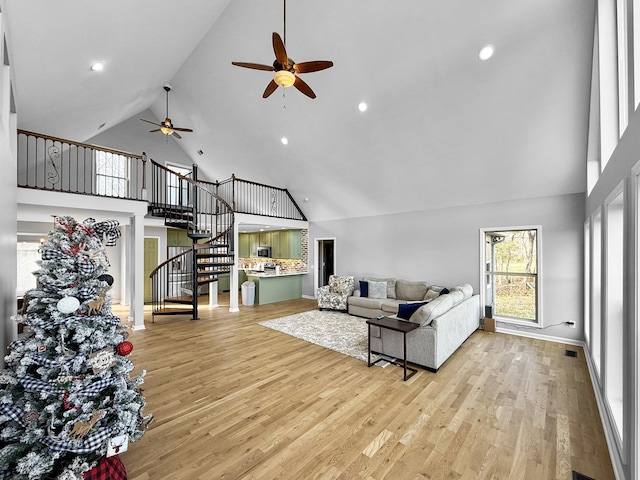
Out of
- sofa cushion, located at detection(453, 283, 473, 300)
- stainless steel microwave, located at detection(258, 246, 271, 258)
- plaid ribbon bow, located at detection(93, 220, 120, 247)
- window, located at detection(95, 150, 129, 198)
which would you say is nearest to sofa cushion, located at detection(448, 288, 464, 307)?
sofa cushion, located at detection(453, 283, 473, 300)

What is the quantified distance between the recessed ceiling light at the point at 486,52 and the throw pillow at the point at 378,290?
15.5 ft

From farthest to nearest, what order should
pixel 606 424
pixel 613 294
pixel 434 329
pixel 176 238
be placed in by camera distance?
pixel 176 238 < pixel 434 329 < pixel 613 294 < pixel 606 424

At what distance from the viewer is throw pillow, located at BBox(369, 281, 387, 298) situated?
6.66m

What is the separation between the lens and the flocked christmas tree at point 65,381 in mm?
1664

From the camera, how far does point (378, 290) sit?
21.9ft

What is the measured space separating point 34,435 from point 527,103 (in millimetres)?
6071

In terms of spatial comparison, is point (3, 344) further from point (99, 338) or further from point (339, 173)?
point (339, 173)

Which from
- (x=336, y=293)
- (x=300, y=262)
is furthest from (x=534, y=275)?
(x=300, y=262)

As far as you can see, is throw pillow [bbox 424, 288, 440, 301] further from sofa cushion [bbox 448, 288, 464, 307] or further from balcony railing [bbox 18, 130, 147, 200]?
balcony railing [bbox 18, 130, 147, 200]

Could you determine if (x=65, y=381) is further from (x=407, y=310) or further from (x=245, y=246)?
(x=245, y=246)

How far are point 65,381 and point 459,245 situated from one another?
640cm

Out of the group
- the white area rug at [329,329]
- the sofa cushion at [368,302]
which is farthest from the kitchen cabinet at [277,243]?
the sofa cushion at [368,302]

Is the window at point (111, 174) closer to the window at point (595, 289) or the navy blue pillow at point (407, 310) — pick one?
the navy blue pillow at point (407, 310)

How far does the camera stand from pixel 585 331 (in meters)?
4.50
